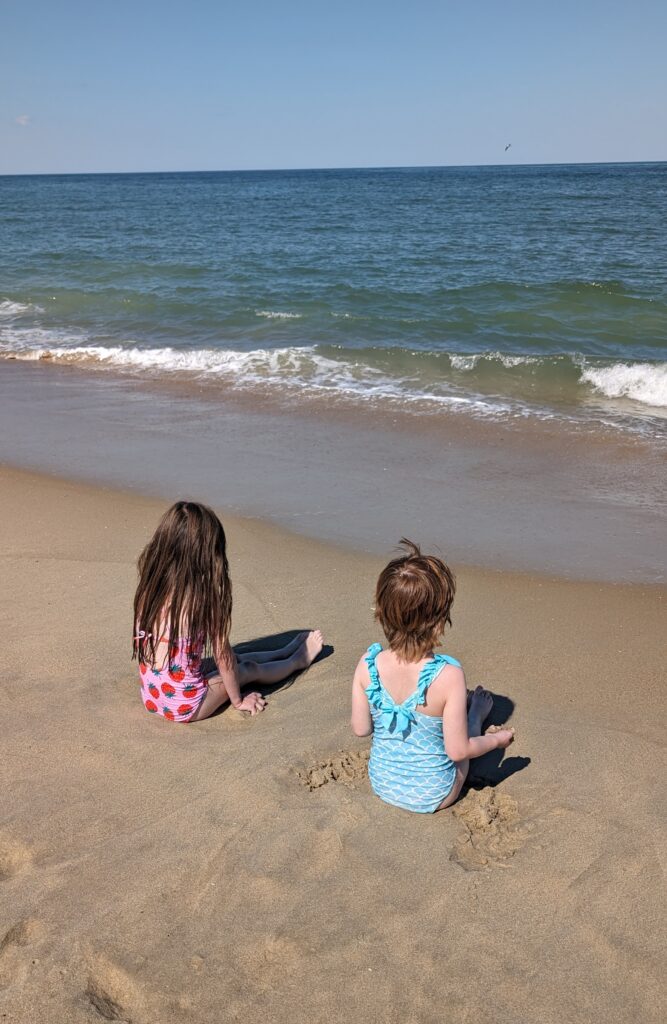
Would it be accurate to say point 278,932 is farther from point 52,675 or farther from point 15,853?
point 52,675

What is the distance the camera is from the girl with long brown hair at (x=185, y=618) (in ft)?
11.5

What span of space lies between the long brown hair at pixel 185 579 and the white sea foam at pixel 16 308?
41.3ft

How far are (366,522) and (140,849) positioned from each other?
316 cm

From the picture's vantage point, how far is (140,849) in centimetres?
287

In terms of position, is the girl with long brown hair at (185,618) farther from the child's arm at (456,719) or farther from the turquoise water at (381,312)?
the turquoise water at (381,312)

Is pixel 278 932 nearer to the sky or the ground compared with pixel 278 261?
nearer to the ground

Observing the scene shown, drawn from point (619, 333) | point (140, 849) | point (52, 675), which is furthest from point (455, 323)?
point (140, 849)

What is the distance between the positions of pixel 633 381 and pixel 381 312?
481cm

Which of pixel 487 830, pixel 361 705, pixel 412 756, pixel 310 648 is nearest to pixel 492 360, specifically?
pixel 310 648

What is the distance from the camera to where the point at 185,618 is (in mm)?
3561

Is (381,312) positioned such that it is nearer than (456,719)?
No

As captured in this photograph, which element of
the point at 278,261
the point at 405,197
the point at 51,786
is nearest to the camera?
the point at 51,786

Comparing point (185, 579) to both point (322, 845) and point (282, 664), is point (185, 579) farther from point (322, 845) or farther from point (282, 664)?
point (322, 845)

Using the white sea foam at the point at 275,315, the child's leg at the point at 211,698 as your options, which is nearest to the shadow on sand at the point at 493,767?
the child's leg at the point at 211,698
